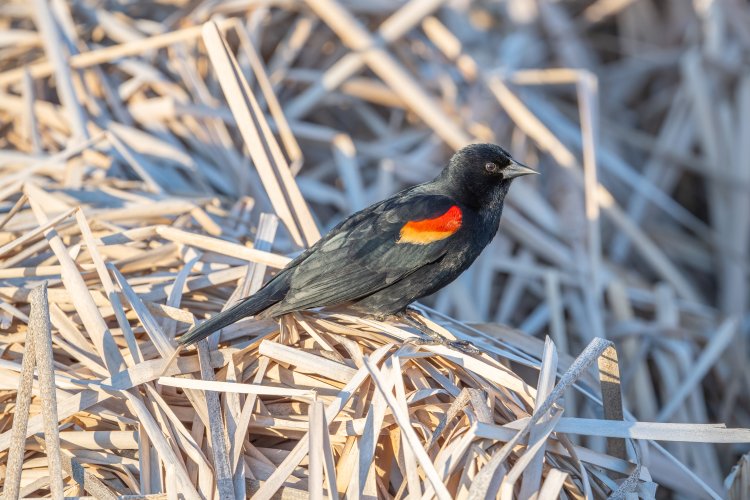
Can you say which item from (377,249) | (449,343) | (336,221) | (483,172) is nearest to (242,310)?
(377,249)

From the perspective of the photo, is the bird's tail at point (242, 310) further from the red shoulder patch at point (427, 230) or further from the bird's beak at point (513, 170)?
the bird's beak at point (513, 170)

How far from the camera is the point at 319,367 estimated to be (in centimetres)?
239

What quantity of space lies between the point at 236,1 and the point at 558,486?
10.4 feet

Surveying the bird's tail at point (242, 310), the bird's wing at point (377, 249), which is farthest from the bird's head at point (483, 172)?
the bird's tail at point (242, 310)

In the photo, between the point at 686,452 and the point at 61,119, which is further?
the point at 61,119

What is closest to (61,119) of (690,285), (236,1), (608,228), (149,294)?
(236,1)

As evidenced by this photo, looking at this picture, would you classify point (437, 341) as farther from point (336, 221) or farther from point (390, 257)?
point (336, 221)

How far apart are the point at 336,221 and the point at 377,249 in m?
1.43

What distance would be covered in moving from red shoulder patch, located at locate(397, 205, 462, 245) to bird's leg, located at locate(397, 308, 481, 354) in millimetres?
295

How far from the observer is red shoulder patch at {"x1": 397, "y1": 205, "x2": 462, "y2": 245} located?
2.84m

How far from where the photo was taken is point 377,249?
9.29 ft

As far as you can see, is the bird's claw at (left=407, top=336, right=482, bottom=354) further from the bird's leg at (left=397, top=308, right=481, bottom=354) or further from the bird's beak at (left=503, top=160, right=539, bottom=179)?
the bird's beak at (left=503, top=160, right=539, bottom=179)

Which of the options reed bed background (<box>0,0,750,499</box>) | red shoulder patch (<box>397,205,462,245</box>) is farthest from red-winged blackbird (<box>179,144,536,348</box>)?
reed bed background (<box>0,0,750,499</box>)

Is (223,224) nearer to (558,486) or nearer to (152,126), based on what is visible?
(152,126)
